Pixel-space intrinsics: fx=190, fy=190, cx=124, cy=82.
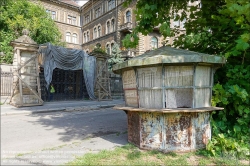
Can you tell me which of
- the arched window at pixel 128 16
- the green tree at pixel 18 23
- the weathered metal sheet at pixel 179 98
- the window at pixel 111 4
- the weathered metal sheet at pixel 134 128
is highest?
the window at pixel 111 4

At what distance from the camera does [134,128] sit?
4.25m

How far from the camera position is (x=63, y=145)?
4445 millimetres

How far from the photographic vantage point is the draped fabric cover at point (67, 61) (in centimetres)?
1340

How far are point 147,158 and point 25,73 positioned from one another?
10581 mm

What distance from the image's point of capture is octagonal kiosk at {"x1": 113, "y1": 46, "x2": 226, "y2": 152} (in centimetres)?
369

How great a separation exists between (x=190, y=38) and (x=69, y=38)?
1480 inches

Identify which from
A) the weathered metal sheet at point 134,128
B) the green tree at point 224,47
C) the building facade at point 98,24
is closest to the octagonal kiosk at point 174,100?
the weathered metal sheet at point 134,128

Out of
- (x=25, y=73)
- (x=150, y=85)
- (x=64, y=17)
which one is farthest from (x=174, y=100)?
(x=64, y=17)

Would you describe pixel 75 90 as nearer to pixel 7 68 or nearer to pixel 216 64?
pixel 7 68

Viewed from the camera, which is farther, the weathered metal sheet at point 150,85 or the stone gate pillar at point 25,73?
the stone gate pillar at point 25,73

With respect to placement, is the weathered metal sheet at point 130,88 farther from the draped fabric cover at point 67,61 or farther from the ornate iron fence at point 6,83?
the ornate iron fence at point 6,83

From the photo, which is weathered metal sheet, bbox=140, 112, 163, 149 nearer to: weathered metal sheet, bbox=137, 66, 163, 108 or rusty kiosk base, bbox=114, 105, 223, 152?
rusty kiosk base, bbox=114, 105, 223, 152

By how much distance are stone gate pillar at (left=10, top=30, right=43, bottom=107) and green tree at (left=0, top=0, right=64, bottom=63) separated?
7.53 metres

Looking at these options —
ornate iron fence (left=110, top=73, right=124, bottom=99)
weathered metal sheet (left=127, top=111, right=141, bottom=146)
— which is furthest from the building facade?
weathered metal sheet (left=127, top=111, right=141, bottom=146)
